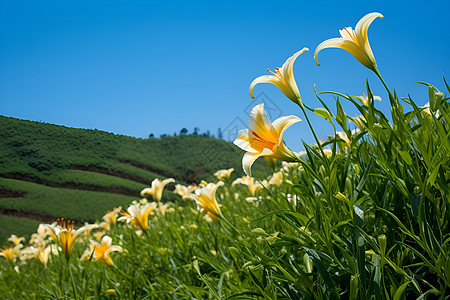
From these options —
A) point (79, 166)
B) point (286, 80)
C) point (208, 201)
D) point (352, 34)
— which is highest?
point (79, 166)

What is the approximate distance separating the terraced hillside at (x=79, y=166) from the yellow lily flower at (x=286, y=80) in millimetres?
1837

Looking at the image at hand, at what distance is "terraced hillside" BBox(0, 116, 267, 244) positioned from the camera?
9.87 feet

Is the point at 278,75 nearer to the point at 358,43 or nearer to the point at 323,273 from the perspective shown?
the point at 358,43

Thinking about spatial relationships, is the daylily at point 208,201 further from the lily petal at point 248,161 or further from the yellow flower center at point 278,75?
the yellow flower center at point 278,75

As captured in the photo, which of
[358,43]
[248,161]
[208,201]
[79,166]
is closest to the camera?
[248,161]

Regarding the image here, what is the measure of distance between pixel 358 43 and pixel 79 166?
2183mm

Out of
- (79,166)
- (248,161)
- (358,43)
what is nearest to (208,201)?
(248,161)

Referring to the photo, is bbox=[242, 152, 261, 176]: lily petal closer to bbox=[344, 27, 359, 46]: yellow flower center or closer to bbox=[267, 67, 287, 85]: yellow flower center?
bbox=[267, 67, 287, 85]: yellow flower center

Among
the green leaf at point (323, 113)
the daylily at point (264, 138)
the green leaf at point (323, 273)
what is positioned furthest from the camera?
the green leaf at point (323, 113)

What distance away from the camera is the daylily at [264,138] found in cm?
137

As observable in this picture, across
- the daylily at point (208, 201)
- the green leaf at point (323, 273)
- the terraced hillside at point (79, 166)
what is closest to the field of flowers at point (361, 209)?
the green leaf at point (323, 273)

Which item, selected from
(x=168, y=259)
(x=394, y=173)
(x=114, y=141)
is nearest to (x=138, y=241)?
(x=168, y=259)

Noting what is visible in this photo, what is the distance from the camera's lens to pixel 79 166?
2885 mm

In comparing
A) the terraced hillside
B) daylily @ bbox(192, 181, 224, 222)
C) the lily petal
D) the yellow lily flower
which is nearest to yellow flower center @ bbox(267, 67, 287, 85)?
the yellow lily flower
